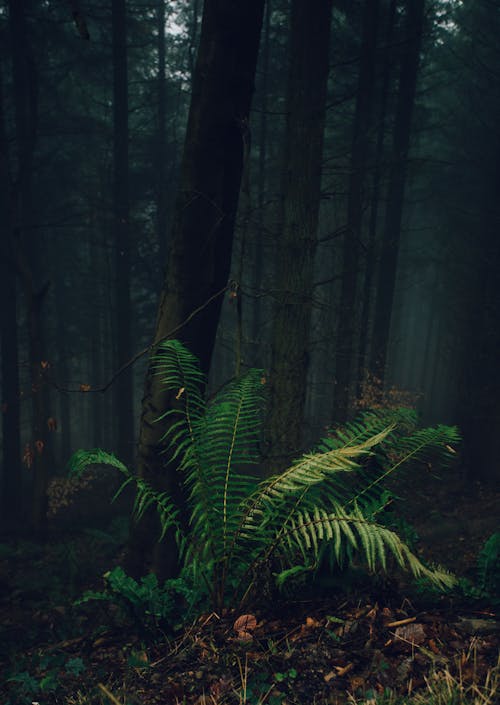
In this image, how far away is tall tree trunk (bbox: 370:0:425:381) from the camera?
11.2 m

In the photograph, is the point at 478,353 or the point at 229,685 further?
the point at 478,353

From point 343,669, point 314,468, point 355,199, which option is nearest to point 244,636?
point 343,669

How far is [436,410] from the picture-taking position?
26.5 meters

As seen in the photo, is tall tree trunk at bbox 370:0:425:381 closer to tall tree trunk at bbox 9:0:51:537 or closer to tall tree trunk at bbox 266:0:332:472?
tall tree trunk at bbox 266:0:332:472

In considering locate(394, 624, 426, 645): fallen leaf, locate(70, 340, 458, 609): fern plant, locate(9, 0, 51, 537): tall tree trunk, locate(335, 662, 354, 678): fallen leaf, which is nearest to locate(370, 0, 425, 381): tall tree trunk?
locate(9, 0, 51, 537): tall tree trunk

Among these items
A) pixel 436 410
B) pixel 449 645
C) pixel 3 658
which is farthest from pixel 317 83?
pixel 436 410

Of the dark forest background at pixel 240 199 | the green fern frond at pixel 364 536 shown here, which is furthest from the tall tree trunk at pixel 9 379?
the green fern frond at pixel 364 536

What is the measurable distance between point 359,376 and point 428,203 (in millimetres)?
15058

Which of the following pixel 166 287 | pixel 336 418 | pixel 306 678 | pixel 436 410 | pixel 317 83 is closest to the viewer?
pixel 306 678

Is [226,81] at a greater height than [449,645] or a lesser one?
greater

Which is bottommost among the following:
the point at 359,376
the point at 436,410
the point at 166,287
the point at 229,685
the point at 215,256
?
the point at 436,410

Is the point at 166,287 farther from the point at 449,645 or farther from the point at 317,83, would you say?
the point at 449,645

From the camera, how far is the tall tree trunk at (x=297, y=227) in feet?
15.6

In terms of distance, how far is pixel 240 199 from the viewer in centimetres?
1532
